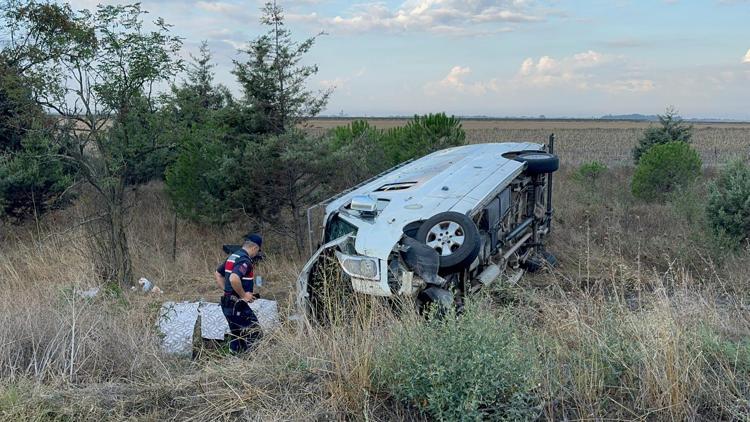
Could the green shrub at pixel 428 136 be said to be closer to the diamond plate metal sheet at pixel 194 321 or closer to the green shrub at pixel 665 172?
the green shrub at pixel 665 172

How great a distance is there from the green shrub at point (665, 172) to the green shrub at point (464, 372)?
13.7m

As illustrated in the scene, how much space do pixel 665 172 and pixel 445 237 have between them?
38.9 feet

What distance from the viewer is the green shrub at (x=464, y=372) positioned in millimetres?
3020

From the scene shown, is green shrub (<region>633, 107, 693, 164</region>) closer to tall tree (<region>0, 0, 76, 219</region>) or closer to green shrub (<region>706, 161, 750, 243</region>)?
green shrub (<region>706, 161, 750, 243</region>)

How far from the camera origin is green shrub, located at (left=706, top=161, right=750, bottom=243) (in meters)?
10.9

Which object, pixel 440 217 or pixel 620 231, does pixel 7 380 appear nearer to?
pixel 440 217

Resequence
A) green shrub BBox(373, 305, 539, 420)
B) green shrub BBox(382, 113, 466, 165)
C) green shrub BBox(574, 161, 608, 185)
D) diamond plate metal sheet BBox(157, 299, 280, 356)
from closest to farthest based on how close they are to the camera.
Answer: green shrub BBox(373, 305, 539, 420) < diamond plate metal sheet BBox(157, 299, 280, 356) < green shrub BBox(382, 113, 466, 165) < green shrub BBox(574, 161, 608, 185)

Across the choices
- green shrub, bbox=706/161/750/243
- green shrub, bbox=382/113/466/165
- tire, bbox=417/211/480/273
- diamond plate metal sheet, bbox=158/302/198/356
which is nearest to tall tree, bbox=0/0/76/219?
diamond plate metal sheet, bbox=158/302/198/356

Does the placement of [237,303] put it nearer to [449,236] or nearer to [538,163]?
[449,236]

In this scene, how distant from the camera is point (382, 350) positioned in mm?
3518

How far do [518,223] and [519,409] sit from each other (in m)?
5.93

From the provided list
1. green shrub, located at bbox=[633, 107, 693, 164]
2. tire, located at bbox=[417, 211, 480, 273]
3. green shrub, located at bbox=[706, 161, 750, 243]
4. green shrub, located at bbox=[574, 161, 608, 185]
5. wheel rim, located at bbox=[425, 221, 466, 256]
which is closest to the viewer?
tire, located at bbox=[417, 211, 480, 273]

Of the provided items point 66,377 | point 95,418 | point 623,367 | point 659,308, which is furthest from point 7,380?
point 659,308

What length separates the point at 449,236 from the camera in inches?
233
